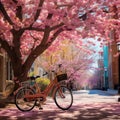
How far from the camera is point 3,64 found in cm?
2823

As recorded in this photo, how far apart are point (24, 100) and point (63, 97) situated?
1303 millimetres

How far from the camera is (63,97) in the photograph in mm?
11273

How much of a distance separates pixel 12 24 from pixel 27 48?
5137 millimetres

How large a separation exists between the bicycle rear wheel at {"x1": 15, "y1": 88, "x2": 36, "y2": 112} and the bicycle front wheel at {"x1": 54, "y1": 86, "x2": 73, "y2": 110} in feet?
2.63

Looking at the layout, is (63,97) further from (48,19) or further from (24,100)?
(48,19)

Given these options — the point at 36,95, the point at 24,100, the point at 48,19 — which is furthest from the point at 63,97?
the point at 48,19

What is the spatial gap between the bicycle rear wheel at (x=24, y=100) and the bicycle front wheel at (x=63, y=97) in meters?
0.80

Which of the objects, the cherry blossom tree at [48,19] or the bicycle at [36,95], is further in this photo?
the cherry blossom tree at [48,19]

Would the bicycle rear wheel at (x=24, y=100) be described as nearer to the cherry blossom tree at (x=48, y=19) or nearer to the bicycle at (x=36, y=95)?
the bicycle at (x=36, y=95)

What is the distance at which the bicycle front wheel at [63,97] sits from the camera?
1120cm

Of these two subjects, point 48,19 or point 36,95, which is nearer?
point 36,95

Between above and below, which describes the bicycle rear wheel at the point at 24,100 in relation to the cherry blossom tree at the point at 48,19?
below

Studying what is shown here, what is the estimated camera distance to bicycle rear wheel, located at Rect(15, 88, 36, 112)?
1113 cm

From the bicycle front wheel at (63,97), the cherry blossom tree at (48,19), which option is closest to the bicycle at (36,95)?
the bicycle front wheel at (63,97)
